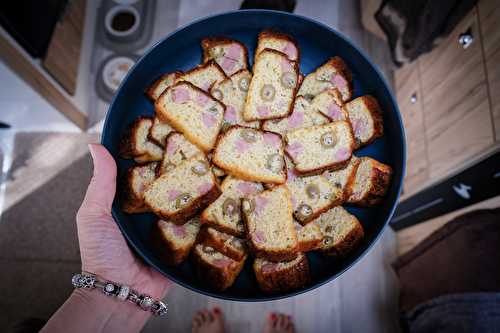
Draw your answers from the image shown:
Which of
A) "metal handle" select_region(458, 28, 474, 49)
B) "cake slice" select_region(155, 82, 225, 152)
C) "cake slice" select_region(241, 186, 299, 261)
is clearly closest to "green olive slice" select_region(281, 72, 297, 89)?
"cake slice" select_region(155, 82, 225, 152)

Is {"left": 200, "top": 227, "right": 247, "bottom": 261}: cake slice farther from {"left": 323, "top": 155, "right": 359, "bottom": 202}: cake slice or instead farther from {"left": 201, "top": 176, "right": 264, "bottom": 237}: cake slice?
{"left": 323, "top": 155, "right": 359, "bottom": 202}: cake slice

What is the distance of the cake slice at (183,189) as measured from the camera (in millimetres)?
1151

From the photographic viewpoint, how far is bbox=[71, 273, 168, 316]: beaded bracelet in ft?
4.11

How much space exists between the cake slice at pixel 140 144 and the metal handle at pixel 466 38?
4.08 ft

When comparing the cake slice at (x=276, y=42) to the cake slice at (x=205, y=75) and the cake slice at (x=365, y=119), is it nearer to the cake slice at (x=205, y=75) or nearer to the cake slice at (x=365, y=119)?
the cake slice at (x=205, y=75)

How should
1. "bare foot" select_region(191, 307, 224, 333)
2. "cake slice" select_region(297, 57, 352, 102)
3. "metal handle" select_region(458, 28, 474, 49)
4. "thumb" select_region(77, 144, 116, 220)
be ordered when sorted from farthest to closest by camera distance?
"bare foot" select_region(191, 307, 224, 333)
"metal handle" select_region(458, 28, 474, 49)
"cake slice" select_region(297, 57, 352, 102)
"thumb" select_region(77, 144, 116, 220)

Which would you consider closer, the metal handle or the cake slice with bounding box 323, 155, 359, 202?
the cake slice with bounding box 323, 155, 359, 202

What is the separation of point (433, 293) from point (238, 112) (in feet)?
3.86

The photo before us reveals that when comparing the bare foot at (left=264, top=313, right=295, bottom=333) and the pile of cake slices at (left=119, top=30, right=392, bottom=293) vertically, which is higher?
the pile of cake slices at (left=119, top=30, right=392, bottom=293)

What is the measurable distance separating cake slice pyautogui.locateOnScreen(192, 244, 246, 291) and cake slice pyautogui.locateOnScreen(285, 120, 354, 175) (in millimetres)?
376

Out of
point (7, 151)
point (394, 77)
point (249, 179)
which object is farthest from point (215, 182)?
point (7, 151)

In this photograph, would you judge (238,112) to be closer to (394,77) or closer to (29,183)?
(394,77)

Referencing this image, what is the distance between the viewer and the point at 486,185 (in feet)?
4.57

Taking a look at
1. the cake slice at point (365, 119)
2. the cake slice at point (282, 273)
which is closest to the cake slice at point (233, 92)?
the cake slice at point (365, 119)
